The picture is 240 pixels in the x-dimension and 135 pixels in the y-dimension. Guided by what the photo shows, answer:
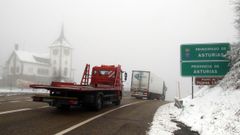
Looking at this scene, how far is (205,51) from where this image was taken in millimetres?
15266

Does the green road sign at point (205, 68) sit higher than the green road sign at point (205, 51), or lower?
lower

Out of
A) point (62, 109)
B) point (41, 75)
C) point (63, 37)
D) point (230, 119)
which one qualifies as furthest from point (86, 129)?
point (63, 37)

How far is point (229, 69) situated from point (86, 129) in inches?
392

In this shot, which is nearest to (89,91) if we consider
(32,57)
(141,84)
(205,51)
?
(205,51)

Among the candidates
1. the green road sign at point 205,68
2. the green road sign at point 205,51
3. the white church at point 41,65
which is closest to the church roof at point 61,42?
the white church at point 41,65

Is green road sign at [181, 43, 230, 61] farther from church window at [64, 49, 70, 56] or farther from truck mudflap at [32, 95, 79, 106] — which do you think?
church window at [64, 49, 70, 56]

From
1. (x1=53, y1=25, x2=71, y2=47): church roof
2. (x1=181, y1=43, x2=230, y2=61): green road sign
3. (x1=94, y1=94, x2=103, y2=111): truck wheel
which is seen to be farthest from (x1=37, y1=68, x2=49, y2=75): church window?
(x1=181, y1=43, x2=230, y2=61): green road sign

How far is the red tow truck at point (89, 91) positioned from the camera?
12.2m

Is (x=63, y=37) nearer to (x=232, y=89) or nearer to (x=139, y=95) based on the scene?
(x=139, y=95)

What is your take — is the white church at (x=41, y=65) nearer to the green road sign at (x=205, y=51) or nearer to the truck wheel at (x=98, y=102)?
the truck wheel at (x=98, y=102)

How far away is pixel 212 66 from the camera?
15.1 metres

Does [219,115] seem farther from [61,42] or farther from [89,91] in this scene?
[61,42]

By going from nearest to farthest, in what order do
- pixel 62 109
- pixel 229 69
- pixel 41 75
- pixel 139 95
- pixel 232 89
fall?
pixel 232 89, pixel 62 109, pixel 229 69, pixel 139 95, pixel 41 75

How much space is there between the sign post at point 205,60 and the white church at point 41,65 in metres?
66.5
